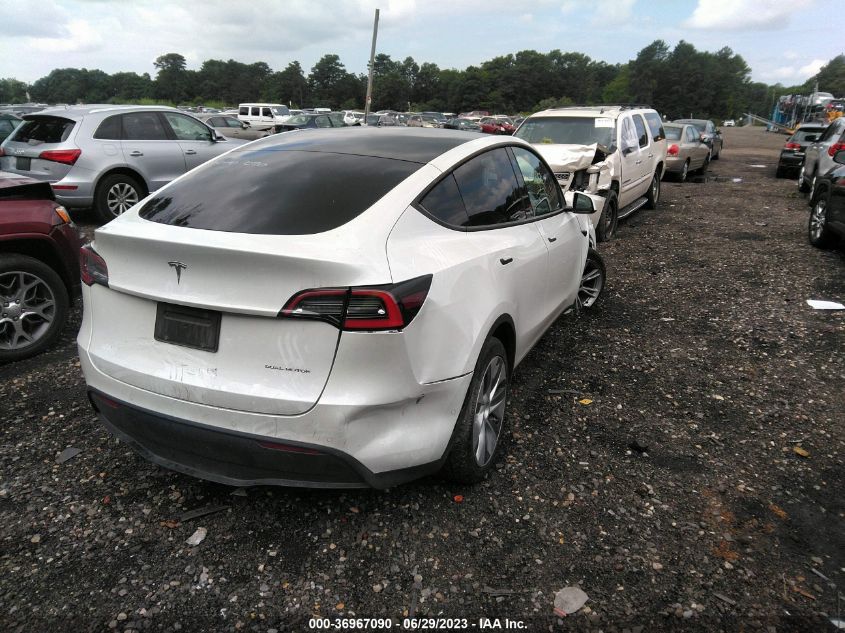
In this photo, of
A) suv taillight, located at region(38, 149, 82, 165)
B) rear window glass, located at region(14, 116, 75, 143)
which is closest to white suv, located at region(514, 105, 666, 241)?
suv taillight, located at region(38, 149, 82, 165)

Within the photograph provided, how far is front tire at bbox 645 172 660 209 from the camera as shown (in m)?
11.5

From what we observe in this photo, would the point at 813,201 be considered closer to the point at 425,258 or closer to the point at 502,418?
the point at 502,418

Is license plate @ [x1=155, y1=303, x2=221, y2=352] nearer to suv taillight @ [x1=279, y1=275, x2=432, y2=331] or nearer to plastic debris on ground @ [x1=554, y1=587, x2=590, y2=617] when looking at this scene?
suv taillight @ [x1=279, y1=275, x2=432, y2=331]

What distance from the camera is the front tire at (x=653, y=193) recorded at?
37.7 feet

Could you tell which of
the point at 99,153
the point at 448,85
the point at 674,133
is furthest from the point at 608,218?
the point at 448,85

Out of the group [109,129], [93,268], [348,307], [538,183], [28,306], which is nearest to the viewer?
[348,307]

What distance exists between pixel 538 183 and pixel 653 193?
28.0 feet

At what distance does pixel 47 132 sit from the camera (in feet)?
29.1

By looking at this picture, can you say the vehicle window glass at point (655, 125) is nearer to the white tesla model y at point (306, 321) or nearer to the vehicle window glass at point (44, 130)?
the white tesla model y at point (306, 321)

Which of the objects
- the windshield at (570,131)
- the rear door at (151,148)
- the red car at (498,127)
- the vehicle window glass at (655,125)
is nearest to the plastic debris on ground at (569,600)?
the windshield at (570,131)

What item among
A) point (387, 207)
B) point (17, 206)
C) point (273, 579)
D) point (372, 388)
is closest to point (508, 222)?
point (387, 207)

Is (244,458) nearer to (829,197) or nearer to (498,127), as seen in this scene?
(829,197)

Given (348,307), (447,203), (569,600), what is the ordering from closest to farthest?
1. (348,307)
2. (569,600)
3. (447,203)

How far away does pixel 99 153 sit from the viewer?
8844 mm
